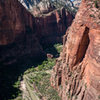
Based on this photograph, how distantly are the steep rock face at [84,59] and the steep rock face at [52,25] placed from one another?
51432 millimetres

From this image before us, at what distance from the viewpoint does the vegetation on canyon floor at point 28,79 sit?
3469cm

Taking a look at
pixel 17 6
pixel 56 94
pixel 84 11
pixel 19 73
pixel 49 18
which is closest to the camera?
pixel 84 11

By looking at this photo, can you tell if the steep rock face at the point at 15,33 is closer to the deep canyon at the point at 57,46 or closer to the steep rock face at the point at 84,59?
the deep canyon at the point at 57,46

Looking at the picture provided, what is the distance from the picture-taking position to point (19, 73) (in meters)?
50.1

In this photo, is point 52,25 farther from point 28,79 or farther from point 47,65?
point 28,79

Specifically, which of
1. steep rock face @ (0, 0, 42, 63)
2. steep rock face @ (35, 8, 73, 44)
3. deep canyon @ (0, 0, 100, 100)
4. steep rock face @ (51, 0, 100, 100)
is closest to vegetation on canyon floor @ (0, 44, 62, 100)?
deep canyon @ (0, 0, 100, 100)

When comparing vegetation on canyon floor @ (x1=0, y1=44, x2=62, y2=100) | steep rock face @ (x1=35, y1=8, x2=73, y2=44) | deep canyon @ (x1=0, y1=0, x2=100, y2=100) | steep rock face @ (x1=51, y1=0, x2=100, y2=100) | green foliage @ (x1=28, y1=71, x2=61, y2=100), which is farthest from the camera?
steep rock face @ (x1=35, y1=8, x2=73, y2=44)

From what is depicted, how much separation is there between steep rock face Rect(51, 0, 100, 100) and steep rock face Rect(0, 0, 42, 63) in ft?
91.8

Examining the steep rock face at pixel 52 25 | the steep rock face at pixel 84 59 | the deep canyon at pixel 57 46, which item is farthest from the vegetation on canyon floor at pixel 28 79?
the steep rock face at pixel 52 25

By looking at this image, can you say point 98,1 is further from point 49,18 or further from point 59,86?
point 49,18

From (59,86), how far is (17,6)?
39814 mm

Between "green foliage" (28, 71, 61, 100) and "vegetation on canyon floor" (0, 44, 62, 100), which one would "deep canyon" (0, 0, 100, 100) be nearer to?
"vegetation on canyon floor" (0, 44, 62, 100)

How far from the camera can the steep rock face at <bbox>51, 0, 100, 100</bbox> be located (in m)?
20.0

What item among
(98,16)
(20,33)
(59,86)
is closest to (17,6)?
(20,33)
